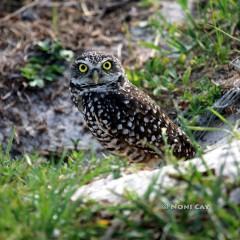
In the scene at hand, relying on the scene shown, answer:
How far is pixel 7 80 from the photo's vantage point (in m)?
7.57

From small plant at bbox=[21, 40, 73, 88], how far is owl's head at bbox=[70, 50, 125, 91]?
1.87m

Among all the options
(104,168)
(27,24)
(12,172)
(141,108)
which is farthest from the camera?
(27,24)

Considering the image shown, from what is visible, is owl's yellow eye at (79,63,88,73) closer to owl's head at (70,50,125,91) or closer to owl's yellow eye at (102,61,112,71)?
owl's head at (70,50,125,91)

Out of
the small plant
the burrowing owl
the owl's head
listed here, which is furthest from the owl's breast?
the small plant

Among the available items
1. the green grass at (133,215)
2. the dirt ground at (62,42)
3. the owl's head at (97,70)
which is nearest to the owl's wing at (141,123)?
the owl's head at (97,70)

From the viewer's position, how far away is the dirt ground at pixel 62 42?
23.9 feet

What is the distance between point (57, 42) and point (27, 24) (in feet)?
2.09

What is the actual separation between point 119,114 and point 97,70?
0.46 meters

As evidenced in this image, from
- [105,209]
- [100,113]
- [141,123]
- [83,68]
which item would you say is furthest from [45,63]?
[105,209]

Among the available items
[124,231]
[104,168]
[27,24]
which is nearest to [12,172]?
[104,168]

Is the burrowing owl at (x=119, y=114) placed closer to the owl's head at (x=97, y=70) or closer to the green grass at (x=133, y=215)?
the owl's head at (x=97, y=70)

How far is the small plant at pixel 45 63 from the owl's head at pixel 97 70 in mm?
1873

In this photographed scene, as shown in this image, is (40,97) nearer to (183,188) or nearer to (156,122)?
(156,122)

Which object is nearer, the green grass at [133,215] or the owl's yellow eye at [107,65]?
the green grass at [133,215]
